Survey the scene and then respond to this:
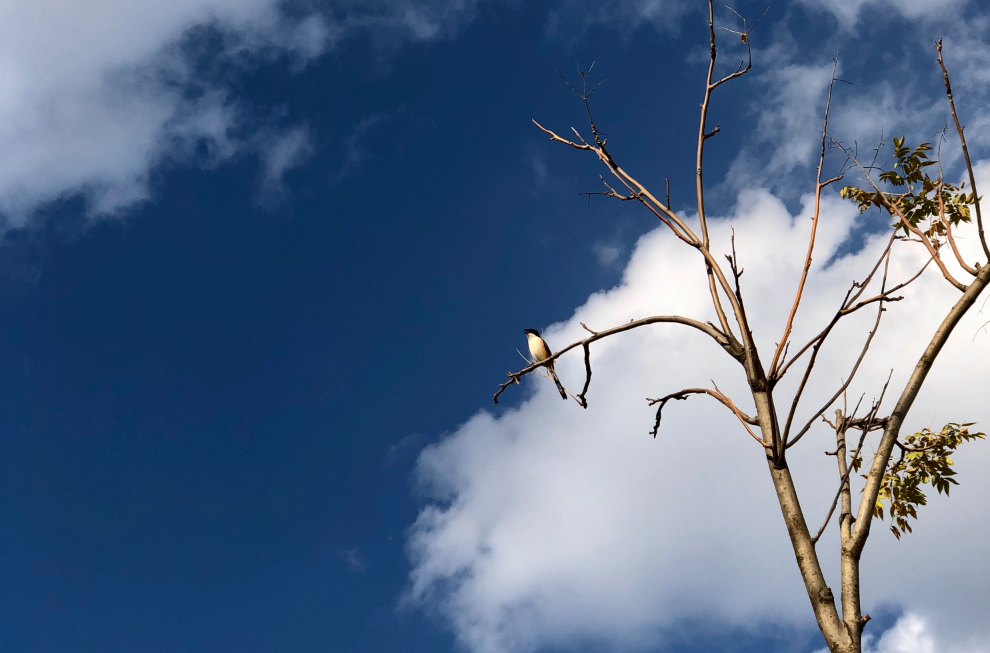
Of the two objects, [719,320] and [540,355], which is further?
[540,355]

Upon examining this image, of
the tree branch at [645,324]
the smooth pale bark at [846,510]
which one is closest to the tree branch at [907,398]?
the smooth pale bark at [846,510]

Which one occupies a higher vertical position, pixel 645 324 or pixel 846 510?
pixel 645 324

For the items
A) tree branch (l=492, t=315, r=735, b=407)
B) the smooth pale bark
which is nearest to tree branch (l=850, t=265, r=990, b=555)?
the smooth pale bark

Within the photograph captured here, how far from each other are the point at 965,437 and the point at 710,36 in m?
4.68

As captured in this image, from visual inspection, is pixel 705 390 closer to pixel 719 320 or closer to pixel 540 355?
pixel 719 320

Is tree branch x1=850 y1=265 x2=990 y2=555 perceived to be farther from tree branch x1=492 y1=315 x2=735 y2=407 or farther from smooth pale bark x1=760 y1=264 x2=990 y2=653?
tree branch x1=492 y1=315 x2=735 y2=407

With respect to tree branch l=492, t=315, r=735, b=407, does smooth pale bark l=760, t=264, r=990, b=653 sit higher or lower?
lower

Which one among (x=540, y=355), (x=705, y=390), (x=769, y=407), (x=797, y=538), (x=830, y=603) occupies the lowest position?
(x=830, y=603)

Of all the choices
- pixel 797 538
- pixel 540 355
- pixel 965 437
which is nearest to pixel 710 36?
pixel 797 538

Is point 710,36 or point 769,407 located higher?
point 710,36

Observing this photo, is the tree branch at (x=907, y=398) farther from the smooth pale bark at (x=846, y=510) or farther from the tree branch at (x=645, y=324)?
the tree branch at (x=645, y=324)

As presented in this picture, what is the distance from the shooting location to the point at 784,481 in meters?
4.46

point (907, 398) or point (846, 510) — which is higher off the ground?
point (907, 398)

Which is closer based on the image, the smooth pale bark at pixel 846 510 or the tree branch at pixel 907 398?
the smooth pale bark at pixel 846 510
